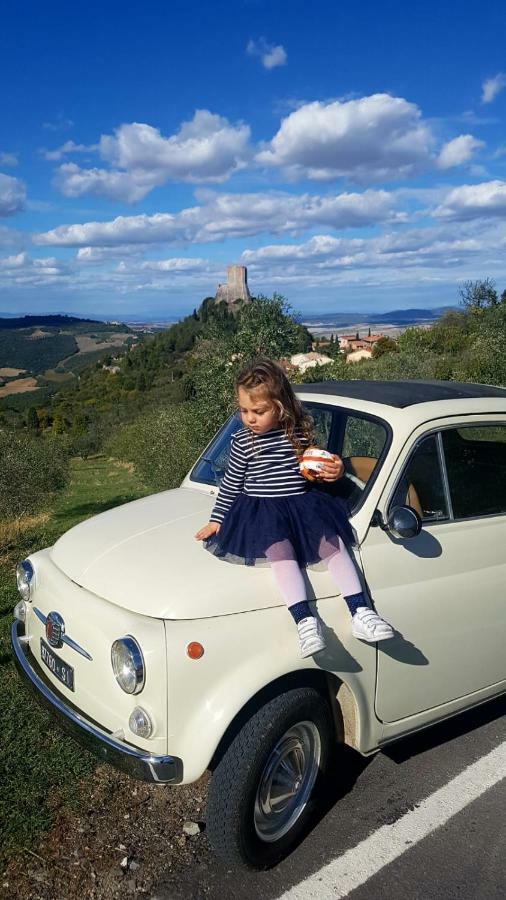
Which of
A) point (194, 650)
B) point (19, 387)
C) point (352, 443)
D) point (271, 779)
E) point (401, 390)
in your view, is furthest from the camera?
point (19, 387)

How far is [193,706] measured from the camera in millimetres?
2637

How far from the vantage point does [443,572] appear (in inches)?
134

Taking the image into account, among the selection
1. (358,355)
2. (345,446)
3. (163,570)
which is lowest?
(358,355)

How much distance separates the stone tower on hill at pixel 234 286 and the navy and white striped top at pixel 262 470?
141792mm

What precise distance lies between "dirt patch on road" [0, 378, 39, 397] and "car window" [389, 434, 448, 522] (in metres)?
117

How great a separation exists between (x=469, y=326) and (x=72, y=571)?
5869 centimetres

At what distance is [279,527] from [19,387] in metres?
126

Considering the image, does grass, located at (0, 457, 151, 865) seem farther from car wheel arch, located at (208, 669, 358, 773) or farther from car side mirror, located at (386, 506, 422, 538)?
car side mirror, located at (386, 506, 422, 538)

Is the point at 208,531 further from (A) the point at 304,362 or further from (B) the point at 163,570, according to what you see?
(A) the point at 304,362

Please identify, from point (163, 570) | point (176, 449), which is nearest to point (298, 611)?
point (163, 570)

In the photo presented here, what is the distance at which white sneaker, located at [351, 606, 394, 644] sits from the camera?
9.48ft

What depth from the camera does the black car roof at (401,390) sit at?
3.78m

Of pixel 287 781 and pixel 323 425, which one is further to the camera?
pixel 323 425

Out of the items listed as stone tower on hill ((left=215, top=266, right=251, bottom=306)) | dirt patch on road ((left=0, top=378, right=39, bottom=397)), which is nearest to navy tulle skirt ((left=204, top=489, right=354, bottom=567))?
dirt patch on road ((left=0, top=378, right=39, bottom=397))
